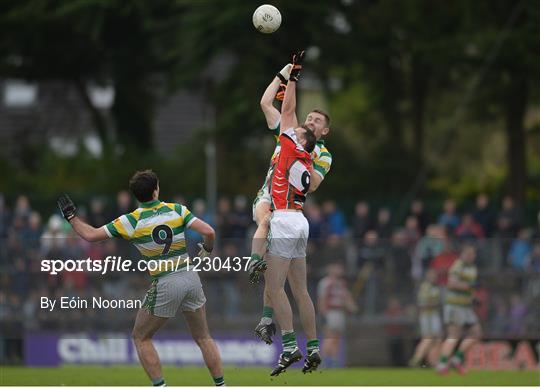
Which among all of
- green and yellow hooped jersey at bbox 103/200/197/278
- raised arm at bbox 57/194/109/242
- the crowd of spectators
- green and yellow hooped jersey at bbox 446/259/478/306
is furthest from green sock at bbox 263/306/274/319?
green and yellow hooped jersey at bbox 446/259/478/306

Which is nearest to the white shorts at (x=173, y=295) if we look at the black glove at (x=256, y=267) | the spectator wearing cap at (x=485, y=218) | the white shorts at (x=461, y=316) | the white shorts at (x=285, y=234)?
the black glove at (x=256, y=267)

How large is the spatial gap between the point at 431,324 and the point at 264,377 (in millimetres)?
5505

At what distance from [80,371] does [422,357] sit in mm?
5987

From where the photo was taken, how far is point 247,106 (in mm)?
27906

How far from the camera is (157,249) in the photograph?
12.0 meters

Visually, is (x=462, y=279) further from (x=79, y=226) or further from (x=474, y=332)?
(x=79, y=226)

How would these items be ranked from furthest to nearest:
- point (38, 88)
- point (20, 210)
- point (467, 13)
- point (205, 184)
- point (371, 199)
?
point (38, 88)
point (205, 184)
point (371, 199)
point (467, 13)
point (20, 210)

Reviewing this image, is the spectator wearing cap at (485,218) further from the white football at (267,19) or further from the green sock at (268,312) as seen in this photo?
the white football at (267,19)

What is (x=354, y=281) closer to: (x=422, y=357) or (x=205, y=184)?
(x=422, y=357)

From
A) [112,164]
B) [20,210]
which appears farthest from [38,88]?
[20,210]

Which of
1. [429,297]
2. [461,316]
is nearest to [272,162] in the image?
[461,316]

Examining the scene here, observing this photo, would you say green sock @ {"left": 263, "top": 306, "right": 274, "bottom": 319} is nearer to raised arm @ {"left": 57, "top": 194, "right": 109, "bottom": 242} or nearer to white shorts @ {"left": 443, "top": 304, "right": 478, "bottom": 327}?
raised arm @ {"left": 57, "top": 194, "right": 109, "bottom": 242}

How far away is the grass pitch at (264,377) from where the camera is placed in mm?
15094

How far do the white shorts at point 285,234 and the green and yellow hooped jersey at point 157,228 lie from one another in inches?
53.2
